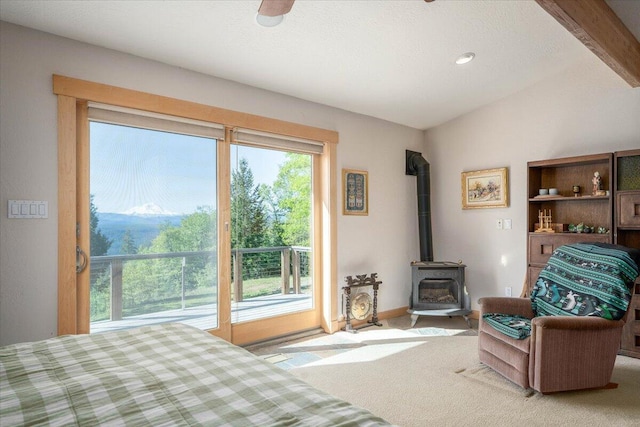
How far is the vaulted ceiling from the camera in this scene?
243 cm

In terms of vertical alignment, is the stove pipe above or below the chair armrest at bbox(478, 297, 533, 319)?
above

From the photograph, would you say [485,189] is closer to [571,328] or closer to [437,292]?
[437,292]

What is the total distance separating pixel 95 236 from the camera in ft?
9.19

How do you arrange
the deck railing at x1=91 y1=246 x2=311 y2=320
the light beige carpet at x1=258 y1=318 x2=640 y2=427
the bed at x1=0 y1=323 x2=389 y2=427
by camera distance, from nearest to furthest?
the bed at x1=0 y1=323 x2=389 y2=427, the light beige carpet at x1=258 y1=318 x2=640 y2=427, the deck railing at x1=91 y1=246 x2=311 y2=320

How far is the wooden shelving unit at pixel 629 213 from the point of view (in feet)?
10.7

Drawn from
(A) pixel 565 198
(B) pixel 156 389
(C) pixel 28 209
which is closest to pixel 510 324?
(A) pixel 565 198

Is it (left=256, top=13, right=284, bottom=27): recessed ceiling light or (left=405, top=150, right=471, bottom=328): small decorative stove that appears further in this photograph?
(left=405, top=150, right=471, bottom=328): small decorative stove

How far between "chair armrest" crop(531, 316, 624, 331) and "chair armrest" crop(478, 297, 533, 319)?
0.54 m

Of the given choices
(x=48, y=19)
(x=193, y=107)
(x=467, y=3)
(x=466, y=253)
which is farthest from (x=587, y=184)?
(x=48, y=19)

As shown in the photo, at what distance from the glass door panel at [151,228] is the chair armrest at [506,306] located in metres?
2.27

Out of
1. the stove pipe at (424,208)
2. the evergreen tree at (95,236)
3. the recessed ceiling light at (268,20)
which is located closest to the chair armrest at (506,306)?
the stove pipe at (424,208)

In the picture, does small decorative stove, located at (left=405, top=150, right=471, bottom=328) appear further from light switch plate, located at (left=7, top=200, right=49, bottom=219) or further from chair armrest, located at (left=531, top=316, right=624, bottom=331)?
light switch plate, located at (left=7, top=200, right=49, bottom=219)

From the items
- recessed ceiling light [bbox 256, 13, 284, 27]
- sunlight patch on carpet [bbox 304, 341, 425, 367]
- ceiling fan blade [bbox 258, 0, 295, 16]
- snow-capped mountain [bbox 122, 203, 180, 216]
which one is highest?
recessed ceiling light [bbox 256, 13, 284, 27]

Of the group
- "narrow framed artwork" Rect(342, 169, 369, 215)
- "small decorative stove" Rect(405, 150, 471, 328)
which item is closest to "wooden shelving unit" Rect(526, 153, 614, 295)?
"small decorative stove" Rect(405, 150, 471, 328)
